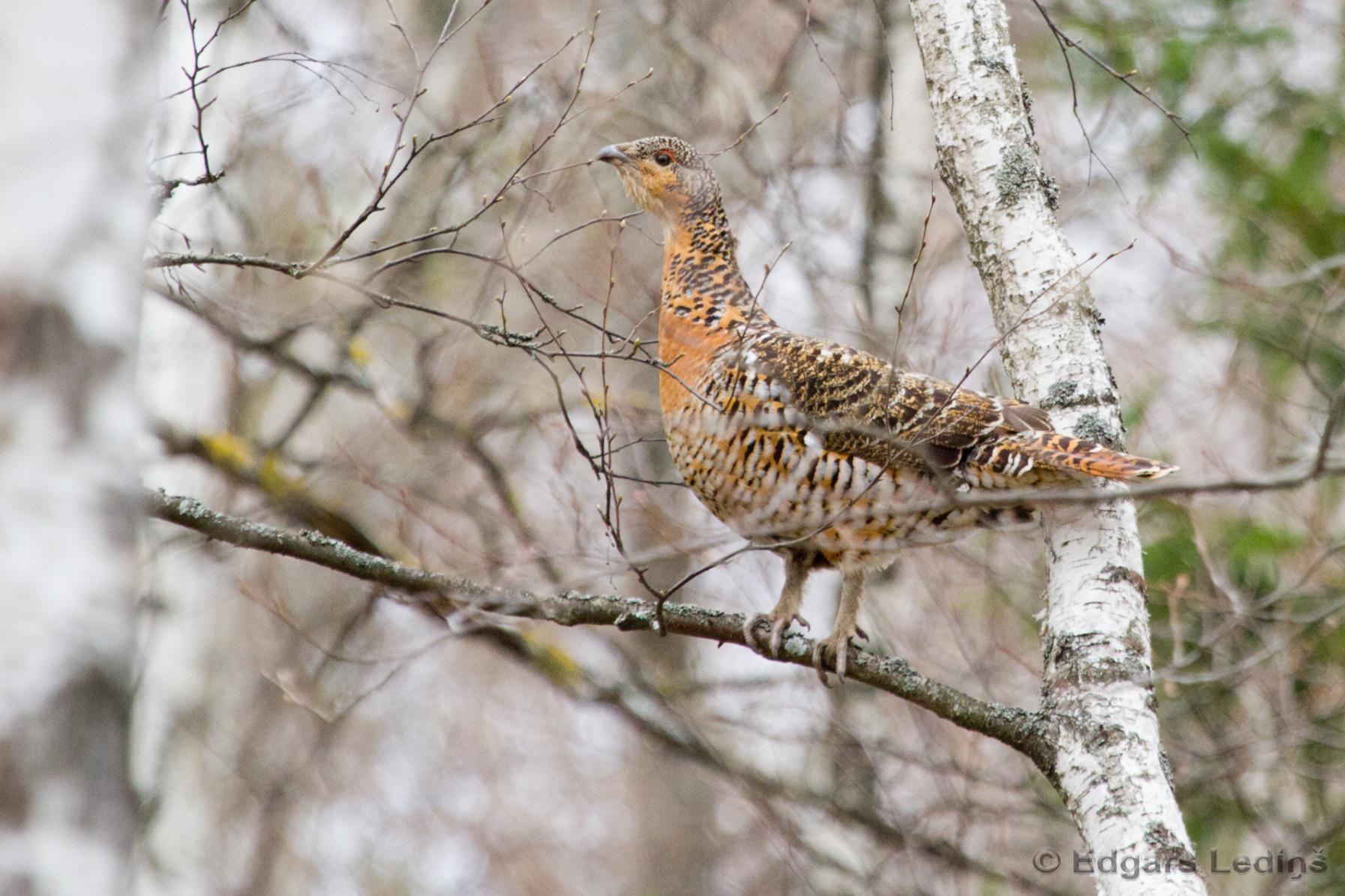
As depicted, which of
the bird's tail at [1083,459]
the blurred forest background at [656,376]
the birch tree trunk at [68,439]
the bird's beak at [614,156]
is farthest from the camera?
the blurred forest background at [656,376]

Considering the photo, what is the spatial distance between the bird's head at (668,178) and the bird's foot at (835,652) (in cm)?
216

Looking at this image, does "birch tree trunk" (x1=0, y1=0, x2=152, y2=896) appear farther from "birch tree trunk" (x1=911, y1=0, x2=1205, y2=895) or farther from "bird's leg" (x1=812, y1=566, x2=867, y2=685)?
"bird's leg" (x1=812, y1=566, x2=867, y2=685)

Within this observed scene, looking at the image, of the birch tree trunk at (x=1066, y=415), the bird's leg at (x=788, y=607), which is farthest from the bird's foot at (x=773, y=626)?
the birch tree trunk at (x=1066, y=415)

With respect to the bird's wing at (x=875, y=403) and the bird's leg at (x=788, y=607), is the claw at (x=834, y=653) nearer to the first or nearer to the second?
the bird's leg at (x=788, y=607)

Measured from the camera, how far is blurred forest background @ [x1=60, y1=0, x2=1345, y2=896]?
6172 mm

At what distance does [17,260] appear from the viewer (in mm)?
1486

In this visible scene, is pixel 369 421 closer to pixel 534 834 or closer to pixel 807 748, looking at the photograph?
pixel 807 748

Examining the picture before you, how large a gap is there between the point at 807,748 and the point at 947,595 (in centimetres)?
133

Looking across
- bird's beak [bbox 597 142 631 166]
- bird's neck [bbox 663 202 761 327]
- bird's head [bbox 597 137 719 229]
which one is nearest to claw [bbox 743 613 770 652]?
bird's neck [bbox 663 202 761 327]

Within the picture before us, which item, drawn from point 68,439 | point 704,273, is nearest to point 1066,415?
point 704,273

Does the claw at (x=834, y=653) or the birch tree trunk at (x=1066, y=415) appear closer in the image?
the birch tree trunk at (x=1066, y=415)

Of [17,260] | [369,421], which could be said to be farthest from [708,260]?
[369,421]

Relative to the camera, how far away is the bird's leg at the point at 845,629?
4359 mm

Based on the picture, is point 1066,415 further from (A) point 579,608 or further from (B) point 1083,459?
(A) point 579,608
